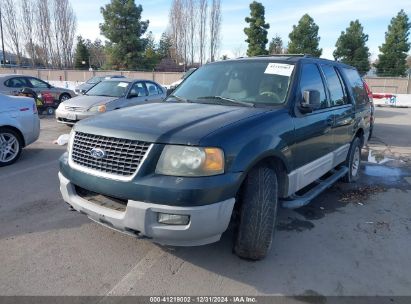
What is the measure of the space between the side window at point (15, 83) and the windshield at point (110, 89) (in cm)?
389

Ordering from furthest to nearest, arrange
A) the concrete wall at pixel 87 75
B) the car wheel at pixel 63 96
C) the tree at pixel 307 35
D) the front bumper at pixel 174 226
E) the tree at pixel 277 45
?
the tree at pixel 277 45 < the tree at pixel 307 35 < the concrete wall at pixel 87 75 < the car wheel at pixel 63 96 < the front bumper at pixel 174 226

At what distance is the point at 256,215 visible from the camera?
311 centimetres

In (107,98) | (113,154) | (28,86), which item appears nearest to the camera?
(113,154)

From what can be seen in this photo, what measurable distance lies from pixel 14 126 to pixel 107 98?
3.88 metres

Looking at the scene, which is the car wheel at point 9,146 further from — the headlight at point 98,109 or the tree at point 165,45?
the tree at point 165,45

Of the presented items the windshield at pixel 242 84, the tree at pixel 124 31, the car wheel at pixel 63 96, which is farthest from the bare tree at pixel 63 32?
the windshield at pixel 242 84

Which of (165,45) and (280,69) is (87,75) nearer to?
(165,45)

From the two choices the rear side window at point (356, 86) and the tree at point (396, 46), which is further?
the tree at point (396, 46)

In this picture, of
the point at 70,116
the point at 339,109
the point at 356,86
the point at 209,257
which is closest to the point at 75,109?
the point at 70,116

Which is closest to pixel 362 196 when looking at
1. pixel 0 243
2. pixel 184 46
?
pixel 0 243

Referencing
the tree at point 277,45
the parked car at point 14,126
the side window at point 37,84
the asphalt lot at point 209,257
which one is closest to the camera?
the asphalt lot at point 209,257

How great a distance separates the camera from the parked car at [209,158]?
276 centimetres

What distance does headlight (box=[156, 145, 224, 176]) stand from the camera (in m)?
2.76

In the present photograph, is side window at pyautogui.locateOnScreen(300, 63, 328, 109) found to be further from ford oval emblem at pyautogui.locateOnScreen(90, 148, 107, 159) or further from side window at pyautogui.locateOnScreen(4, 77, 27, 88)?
side window at pyautogui.locateOnScreen(4, 77, 27, 88)
